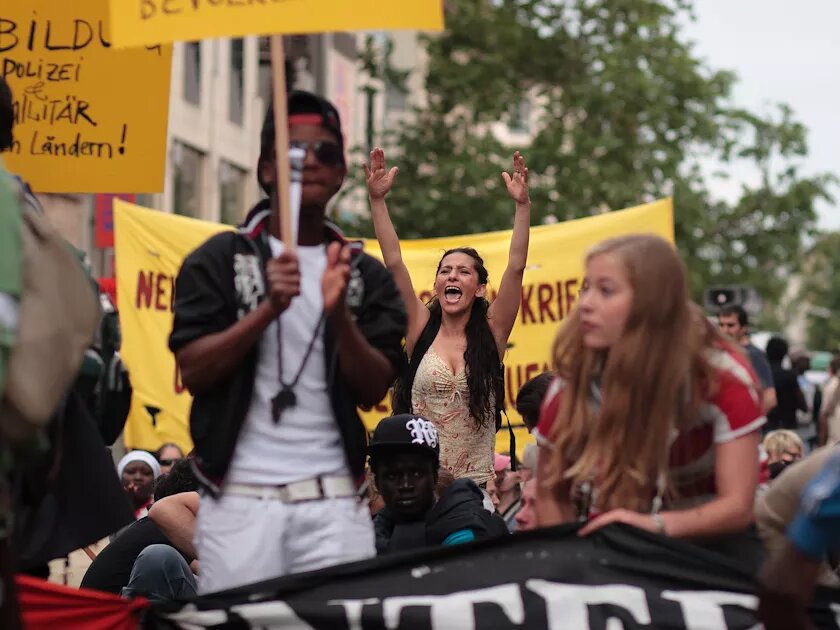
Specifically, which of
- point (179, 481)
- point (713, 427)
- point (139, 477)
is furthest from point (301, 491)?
point (139, 477)

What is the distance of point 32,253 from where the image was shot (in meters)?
4.13

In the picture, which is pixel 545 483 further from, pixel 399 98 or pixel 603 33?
pixel 399 98

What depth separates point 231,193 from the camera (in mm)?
32875

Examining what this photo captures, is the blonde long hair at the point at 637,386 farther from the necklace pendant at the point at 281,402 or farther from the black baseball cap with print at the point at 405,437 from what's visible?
the black baseball cap with print at the point at 405,437

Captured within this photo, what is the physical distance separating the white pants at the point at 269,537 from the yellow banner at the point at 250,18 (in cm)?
121

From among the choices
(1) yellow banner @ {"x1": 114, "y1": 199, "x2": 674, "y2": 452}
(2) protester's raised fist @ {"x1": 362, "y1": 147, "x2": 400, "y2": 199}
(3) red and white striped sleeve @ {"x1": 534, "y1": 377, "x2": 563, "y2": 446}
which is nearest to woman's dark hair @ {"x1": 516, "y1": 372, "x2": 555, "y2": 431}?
(2) protester's raised fist @ {"x1": 362, "y1": 147, "x2": 400, "y2": 199}

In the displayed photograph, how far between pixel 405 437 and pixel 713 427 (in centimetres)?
189

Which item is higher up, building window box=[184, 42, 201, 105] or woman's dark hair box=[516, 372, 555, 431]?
building window box=[184, 42, 201, 105]

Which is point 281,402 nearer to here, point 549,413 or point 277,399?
point 277,399

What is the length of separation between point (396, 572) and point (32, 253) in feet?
4.47

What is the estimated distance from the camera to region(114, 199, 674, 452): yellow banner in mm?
11867

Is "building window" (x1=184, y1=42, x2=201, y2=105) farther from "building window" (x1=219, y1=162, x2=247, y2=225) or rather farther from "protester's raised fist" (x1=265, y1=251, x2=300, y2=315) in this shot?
"protester's raised fist" (x1=265, y1=251, x2=300, y2=315)

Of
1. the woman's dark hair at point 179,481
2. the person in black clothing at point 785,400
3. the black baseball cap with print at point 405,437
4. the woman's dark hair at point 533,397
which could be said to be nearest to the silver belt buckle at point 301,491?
the black baseball cap with print at point 405,437

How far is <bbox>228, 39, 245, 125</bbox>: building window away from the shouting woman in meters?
24.8
